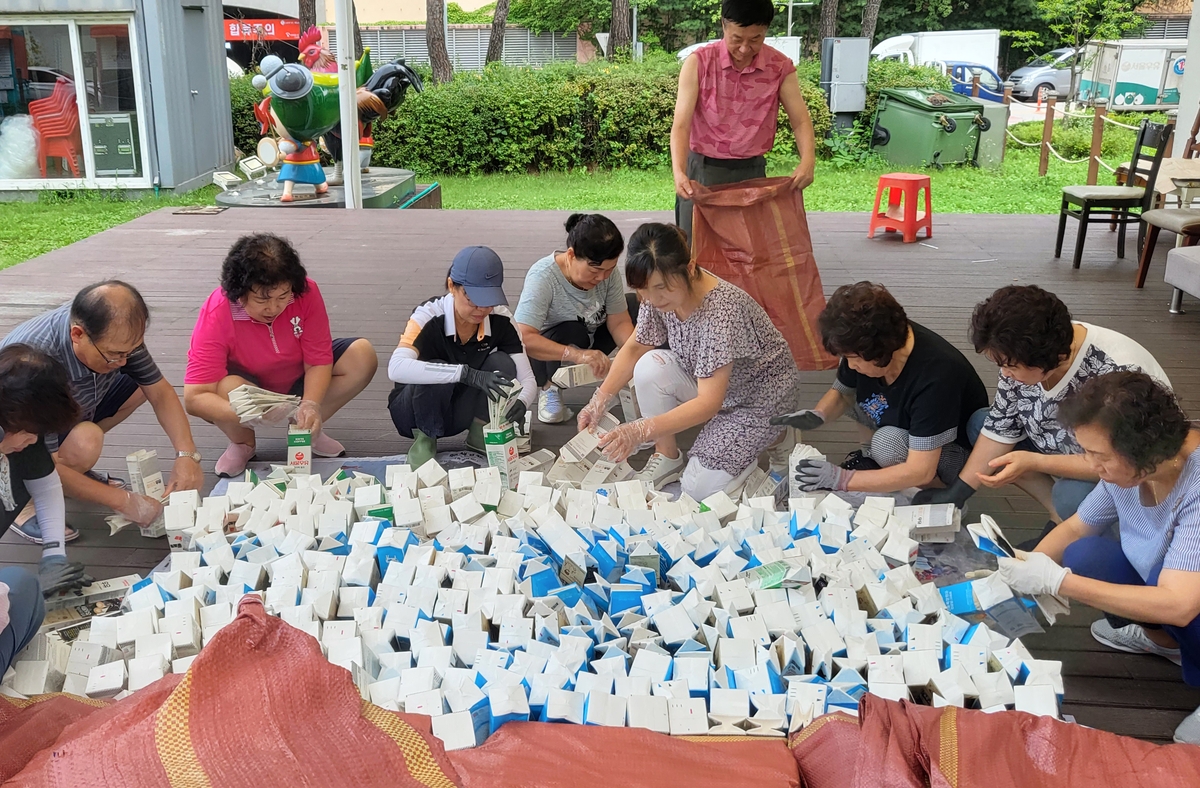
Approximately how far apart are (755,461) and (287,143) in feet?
21.1

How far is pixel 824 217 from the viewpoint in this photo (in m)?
7.30

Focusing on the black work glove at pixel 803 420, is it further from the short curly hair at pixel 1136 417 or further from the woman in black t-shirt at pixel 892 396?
the short curly hair at pixel 1136 417

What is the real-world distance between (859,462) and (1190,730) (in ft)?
3.71

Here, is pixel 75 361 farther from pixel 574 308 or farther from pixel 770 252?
pixel 770 252

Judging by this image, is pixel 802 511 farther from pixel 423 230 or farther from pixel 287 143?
pixel 287 143

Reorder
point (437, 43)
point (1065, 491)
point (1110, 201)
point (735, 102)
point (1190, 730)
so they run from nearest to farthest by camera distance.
→ point (1190, 730)
point (1065, 491)
point (735, 102)
point (1110, 201)
point (437, 43)

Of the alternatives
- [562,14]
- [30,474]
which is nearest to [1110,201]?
[30,474]

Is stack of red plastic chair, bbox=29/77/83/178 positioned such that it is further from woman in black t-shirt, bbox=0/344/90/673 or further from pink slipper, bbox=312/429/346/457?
woman in black t-shirt, bbox=0/344/90/673

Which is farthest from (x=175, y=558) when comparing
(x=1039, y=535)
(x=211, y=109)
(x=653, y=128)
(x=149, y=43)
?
(x=653, y=128)

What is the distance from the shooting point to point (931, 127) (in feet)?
33.8

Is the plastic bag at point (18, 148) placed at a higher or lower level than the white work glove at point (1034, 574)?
higher

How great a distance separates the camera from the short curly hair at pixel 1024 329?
2.15 meters

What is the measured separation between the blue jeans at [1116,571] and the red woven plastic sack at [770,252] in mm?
1530

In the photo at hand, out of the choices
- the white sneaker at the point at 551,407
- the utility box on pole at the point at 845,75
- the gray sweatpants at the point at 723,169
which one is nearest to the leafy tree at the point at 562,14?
the utility box on pole at the point at 845,75
